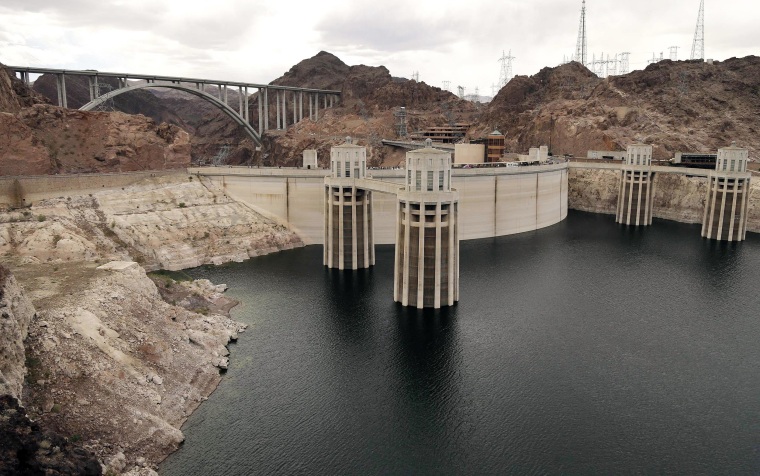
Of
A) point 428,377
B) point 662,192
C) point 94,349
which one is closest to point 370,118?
point 662,192

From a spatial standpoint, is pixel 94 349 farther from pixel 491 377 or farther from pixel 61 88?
pixel 61 88

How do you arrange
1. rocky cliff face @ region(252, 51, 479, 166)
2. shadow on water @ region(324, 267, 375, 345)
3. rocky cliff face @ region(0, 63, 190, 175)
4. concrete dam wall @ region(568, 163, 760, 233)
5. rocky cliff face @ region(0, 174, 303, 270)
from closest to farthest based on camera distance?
shadow on water @ region(324, 267, 375, 345) < rocky cliff face @ region(0, 174, 303, 270) < rocky cliff face @ region(0, 63, 190, 175) < concrete dam wall @ region(568, 163, 760, 233) < rocky cliff face @ region(252, 51, 479, 166)

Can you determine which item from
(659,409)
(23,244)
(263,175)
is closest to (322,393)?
(659,409)

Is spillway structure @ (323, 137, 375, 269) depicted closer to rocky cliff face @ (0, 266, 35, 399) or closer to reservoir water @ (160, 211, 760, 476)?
reservoir water @ (160, 211, 760, 476)

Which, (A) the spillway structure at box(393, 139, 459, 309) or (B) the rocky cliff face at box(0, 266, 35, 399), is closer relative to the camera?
(B) the rocky cliff face at box(0, 266, 35, 399)

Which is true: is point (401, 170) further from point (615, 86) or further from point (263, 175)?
point (615, 86)

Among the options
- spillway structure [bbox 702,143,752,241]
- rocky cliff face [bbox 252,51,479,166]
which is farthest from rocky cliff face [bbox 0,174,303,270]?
rocky cliff face [bbox 252,51,479,166]
